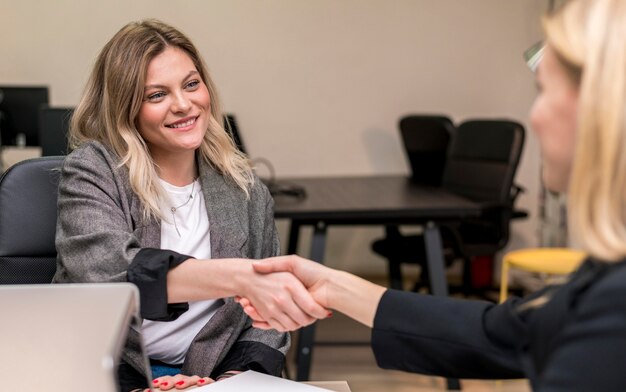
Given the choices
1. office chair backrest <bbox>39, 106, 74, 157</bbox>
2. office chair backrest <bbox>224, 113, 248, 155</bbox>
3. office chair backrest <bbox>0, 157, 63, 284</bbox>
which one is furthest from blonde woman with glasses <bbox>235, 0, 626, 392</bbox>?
office chair backrest <bbox>39, 106, 74, 157</bbox>

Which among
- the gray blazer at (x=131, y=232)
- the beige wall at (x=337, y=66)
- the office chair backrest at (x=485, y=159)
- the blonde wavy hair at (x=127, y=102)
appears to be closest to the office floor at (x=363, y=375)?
the office chair backrest at (x=485, y=159)

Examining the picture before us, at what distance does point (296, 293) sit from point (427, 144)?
386cm

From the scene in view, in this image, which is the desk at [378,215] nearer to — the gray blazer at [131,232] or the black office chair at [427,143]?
the black office chair at [427,143]

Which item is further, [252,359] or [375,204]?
[375,204]

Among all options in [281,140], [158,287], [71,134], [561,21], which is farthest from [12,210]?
[281,140]

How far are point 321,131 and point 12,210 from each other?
425cm

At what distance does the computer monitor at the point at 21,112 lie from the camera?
5203 mm

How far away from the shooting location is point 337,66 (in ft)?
20.3

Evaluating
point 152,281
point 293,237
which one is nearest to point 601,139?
point 152,281

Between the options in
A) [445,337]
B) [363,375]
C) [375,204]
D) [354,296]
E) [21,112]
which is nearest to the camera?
[445,337]

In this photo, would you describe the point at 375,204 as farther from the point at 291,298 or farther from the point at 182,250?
the point at 291,298

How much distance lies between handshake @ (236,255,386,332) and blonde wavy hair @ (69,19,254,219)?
36 centimetres

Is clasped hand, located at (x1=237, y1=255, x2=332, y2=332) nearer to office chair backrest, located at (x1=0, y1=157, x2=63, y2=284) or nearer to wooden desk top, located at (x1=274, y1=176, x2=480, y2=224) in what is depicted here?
office chair backrest, located at (x1=0, y1=157, x2=63, y2=284)

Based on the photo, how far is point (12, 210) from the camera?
2.06 meters
